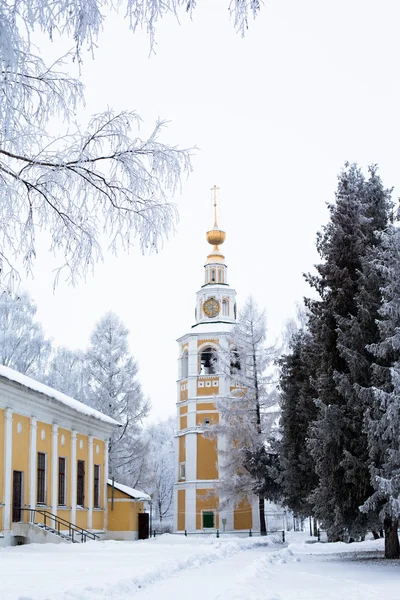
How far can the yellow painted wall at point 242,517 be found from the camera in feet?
159

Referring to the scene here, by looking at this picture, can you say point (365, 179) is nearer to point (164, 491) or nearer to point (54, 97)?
point (54, 97)

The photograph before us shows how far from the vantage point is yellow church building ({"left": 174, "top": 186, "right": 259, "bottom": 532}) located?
4912 cm

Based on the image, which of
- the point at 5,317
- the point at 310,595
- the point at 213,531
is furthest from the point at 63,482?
the point at 213,531

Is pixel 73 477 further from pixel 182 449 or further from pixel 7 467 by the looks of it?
pixel 182 449

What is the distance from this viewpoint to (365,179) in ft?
81.0

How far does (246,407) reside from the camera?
43.6 m

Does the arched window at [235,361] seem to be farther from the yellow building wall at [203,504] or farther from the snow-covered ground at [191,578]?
the snow-covered ground at [191,578]

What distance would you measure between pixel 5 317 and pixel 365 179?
23.3 metres

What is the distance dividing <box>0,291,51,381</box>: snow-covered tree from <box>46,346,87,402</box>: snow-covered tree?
0.98m

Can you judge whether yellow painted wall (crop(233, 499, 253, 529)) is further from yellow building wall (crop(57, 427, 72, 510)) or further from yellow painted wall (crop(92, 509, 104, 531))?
yellow building wall (crop(57, 427, 72, 510))

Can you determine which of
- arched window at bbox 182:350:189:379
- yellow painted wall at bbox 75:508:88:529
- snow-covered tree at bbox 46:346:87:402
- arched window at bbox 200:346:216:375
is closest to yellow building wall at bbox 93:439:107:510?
yellow painted wall at bbox 75:508:88:529

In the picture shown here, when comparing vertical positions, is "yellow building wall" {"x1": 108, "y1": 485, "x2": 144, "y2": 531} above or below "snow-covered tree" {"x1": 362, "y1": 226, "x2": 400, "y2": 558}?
below

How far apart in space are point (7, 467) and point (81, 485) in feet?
24.1

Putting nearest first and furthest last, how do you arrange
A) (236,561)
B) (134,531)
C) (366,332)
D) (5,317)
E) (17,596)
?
(17,596) < (236,561) < (366,332) < (134,531) < (5,317)
